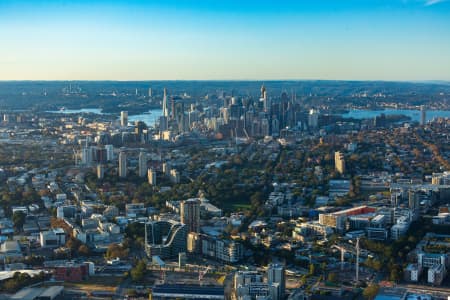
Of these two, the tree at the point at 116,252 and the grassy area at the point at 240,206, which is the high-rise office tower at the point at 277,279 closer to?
the tree at the point at 116,252

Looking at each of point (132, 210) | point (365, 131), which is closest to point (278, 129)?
point (365, 131)

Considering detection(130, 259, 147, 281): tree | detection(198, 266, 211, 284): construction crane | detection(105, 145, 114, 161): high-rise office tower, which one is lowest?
detection(198, 266, 211, 284): construction crane

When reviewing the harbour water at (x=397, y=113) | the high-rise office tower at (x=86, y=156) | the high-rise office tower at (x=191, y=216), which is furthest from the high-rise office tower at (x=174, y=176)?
the harbour water at (x=397, y=113)

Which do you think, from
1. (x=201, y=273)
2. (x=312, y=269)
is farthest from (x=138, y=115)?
(x=312, y=269)

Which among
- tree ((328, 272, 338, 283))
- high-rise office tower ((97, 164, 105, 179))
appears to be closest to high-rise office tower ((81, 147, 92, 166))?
high-rise office tower ((97, 164, 105, 179))

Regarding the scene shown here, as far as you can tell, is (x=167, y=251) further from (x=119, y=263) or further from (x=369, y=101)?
(x=369, y=101)

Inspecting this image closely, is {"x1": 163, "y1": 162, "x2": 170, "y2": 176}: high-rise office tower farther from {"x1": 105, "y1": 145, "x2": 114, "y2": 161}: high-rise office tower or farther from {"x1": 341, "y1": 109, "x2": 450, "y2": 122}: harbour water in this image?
{"x1": 341, "y1": 109, "x2": 450, "y2": 122}: harbour water
